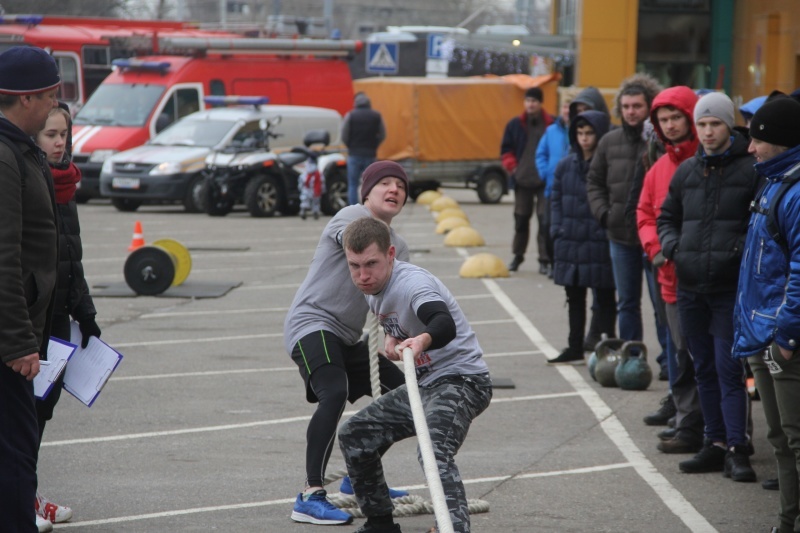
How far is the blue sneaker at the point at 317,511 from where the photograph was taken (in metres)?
5.79

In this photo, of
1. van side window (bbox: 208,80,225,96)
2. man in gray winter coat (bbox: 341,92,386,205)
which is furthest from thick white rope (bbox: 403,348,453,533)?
van side window (bbox: 208,80,225,96)

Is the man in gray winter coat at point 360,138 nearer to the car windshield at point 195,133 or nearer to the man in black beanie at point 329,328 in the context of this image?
the car windshield at point 195,133

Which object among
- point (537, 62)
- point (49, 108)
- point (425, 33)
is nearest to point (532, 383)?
point (49, 108)

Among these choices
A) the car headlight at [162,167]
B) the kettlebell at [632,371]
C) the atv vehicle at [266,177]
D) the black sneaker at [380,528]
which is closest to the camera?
the black sneaker at [380,528]

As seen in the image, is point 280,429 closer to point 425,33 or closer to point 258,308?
point 258,308

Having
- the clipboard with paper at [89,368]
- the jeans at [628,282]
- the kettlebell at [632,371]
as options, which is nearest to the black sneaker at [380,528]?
the clipboard with paper at [89,368]

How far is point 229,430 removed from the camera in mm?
7742

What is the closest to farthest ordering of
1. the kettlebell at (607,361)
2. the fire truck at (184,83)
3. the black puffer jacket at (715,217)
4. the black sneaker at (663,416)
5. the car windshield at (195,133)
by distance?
the black puffer jacket at (715,217) → the black sneaker at (663,416) → the kettlebell at (607,361) → the car windshield at (195,133) → the fire truck at (184,83)

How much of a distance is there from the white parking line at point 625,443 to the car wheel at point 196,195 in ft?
40.1

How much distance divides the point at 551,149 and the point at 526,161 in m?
1.71

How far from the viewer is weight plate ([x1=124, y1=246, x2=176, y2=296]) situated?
13.6 m

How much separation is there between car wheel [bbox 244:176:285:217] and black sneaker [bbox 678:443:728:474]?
16.6 metres

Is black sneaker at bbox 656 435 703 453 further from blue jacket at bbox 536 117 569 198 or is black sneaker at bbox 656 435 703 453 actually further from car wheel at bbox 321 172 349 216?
car wheel at bbox 321 172 349 216

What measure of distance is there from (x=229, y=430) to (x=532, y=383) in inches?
96.8
